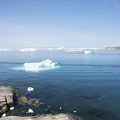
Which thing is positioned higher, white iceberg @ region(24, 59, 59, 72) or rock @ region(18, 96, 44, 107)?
white iceberg @ region(24, 59, 59, 72)

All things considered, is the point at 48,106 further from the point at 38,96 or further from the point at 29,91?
the point at 29,91

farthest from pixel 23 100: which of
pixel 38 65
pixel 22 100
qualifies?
pixel 38 65

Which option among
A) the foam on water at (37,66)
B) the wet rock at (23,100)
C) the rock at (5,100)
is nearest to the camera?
the rock at (5,100)

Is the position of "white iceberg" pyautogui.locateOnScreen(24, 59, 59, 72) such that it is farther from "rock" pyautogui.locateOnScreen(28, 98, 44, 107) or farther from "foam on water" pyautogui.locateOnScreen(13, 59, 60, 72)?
"rock" pyautogui.locateOnScreen(28, 98, 44, 107)

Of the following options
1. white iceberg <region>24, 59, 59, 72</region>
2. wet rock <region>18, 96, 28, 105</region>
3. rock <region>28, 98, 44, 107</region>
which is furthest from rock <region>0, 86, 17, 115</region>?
white iceberg <region>24, 59, 59, 72</region>

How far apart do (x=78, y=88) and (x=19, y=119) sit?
11.2m

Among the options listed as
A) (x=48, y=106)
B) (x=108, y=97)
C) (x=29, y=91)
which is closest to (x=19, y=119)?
(x=48, y=106)

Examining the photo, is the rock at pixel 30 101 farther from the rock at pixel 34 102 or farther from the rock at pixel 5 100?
the rock at pixel 5 100

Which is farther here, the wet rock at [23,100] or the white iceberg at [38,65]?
the white iceberg at [38,65]

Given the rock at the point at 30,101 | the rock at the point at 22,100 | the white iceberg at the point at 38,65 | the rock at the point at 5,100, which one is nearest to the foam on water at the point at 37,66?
the white iceberg at the point at 38,65

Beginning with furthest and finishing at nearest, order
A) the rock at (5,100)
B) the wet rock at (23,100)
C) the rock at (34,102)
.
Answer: the wet rock at (23,100) → the rock at (34,102) → the rock at (5,100)

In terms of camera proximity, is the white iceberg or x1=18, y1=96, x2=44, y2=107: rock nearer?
x1=18, y1=96, x2=44, y2=107: rock

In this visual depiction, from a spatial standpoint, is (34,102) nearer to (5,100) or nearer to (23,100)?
(23,100)

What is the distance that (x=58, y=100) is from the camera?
52.1 ft
